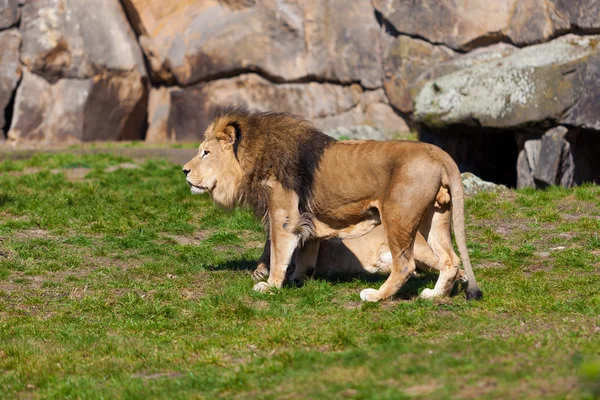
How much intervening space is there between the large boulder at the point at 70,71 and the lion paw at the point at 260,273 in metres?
13.9

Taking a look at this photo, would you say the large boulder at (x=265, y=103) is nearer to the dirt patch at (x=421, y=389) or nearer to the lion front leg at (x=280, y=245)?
the lion front leg at (x=280, y=245)

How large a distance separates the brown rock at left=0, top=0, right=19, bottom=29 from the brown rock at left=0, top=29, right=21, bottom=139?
0.19 metres

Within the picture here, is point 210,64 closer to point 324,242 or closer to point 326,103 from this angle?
point 326,103

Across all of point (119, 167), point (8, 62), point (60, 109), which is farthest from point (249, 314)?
point (8, 62)

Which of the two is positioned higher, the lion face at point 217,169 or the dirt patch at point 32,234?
the lion face at point 217,169

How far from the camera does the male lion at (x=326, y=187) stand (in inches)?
317

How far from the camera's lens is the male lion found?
8.05m

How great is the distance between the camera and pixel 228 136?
915 centimetres

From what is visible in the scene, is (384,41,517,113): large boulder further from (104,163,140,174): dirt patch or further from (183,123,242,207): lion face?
(183,123,242,207): lion face

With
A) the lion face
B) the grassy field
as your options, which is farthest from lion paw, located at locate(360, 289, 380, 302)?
the lion face

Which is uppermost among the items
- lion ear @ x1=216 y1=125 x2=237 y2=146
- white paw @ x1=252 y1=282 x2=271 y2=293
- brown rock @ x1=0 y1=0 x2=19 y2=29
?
brown rock @ x1=0 y1=0 x2=19 y2=29

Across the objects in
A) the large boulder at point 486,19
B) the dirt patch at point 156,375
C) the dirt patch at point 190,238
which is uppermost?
the large boulder at point 486,19

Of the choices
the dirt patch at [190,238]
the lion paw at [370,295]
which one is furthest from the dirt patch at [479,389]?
the dirt patch at [190,238]

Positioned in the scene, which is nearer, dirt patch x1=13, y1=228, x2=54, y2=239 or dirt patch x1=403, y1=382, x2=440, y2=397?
dirt patch x1=403, y1=382, x2=440, y2=397
